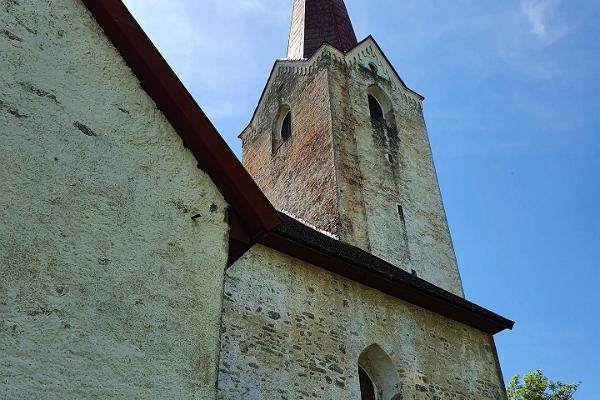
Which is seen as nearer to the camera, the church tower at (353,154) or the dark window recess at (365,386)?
the dark window recess at (365,386)

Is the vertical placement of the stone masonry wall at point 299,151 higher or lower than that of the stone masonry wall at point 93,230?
higher

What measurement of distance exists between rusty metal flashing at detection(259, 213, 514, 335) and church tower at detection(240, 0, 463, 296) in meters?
3.58

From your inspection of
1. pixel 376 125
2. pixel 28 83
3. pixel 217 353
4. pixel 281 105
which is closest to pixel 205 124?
pixel 28 83

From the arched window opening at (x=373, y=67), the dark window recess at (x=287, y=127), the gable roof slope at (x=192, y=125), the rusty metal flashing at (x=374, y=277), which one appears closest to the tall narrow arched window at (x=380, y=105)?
the arched window opening at (x=373, y=67)

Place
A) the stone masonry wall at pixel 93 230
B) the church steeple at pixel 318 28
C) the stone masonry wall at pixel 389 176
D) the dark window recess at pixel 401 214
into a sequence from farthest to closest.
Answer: the church steeple at pixel 318 28
the dark window recess at pixel 401 214
the stone masonry wall at pixel 389 176
the stone masonry wall at pixel 93 230

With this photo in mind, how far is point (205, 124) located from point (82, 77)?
1069 millimetres

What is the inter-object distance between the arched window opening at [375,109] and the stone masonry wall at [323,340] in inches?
345

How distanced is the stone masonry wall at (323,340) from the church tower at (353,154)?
4.14m

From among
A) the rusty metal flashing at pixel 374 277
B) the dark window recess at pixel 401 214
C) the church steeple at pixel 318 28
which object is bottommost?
the rusty metal flashing at pixel 374 277

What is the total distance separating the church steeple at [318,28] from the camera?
21.1 meters

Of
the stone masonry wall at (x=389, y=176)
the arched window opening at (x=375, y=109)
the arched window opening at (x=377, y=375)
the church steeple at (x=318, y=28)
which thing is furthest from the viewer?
the church steeple at (x=318, y=28)

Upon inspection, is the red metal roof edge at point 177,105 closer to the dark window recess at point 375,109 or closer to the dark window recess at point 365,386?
the dark window recess at point 365,386

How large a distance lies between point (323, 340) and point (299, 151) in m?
9.42

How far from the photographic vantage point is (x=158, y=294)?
4633 millimetres
